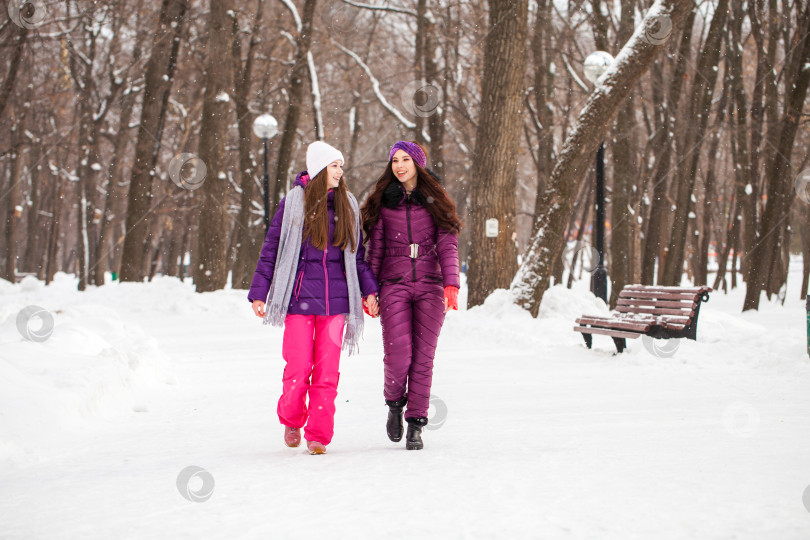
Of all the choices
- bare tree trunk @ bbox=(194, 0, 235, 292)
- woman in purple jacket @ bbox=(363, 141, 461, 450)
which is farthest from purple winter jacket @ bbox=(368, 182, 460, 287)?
bare tree trunk @ bbox=(194, 0, 235, 292)

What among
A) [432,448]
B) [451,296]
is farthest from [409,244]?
[432,448]

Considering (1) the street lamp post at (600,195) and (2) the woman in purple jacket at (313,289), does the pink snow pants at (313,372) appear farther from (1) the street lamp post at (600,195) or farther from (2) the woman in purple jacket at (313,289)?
(1) the street lamp post at (600,195)

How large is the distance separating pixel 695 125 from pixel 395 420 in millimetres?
14655

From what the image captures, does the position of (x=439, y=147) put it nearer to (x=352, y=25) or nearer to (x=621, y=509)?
(x=352, y=25)

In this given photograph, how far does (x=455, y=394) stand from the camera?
21.4 ft

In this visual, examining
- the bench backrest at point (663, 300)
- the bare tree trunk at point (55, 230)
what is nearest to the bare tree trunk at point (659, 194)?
the bench backrest at point (663, 300)

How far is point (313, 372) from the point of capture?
4613mm

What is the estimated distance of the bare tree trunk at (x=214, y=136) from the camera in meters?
16.2

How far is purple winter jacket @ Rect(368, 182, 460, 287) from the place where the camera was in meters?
4.65

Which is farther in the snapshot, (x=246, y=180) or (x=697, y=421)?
(x=246, y=180)

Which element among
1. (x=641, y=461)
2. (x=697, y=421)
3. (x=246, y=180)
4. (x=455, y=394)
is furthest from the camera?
(x=246, y=180)

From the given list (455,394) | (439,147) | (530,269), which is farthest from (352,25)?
(455,394)

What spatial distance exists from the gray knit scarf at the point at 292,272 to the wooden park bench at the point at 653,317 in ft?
14.4

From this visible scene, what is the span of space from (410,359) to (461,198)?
29.5m
